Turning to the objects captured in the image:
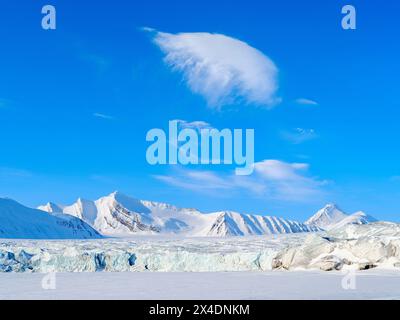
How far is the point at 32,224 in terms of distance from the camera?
144 metres

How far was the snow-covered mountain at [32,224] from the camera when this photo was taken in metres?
133

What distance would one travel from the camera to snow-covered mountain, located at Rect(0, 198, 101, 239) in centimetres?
13325

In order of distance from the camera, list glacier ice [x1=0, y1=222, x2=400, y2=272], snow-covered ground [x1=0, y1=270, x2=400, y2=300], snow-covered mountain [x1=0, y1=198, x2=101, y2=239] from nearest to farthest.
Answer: snow-covered ground [x1=0, y1=270, x2=400, y2=300] → glacier ice [x1=0, y1=222, x2=400, y2=272] → snow-covered mountain [x1=0, y1=198, x2=101, y2=239]

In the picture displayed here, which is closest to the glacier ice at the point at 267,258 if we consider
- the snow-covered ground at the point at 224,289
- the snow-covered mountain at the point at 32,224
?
the snow-covered ground at the point at 224,289

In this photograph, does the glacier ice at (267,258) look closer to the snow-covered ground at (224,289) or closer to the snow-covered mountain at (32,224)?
the snow-covered ground at (224,289)

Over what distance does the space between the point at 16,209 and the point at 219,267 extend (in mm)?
124813

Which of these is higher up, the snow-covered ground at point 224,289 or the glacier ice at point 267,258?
the glacier ice at point 267,258

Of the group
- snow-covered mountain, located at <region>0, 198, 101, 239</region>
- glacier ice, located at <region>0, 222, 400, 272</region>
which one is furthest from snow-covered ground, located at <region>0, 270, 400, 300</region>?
snow-covered mountain, located at <region>0, 198, 101, 239</region>

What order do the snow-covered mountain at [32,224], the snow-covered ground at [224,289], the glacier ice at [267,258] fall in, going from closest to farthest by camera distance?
the snow-covered ground at [224,289] < the glacier ice at [267,258] < the snow-covered mountain at [32,224]

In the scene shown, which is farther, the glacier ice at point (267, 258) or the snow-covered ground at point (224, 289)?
the glacier ice at point (267, 258)

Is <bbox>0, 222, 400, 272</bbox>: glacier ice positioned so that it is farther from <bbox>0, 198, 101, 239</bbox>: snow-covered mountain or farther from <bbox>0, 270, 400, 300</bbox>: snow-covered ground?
<bbox>0, 198, 101, 239</bbox>: snow-covered mountain

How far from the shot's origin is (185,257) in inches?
1390
